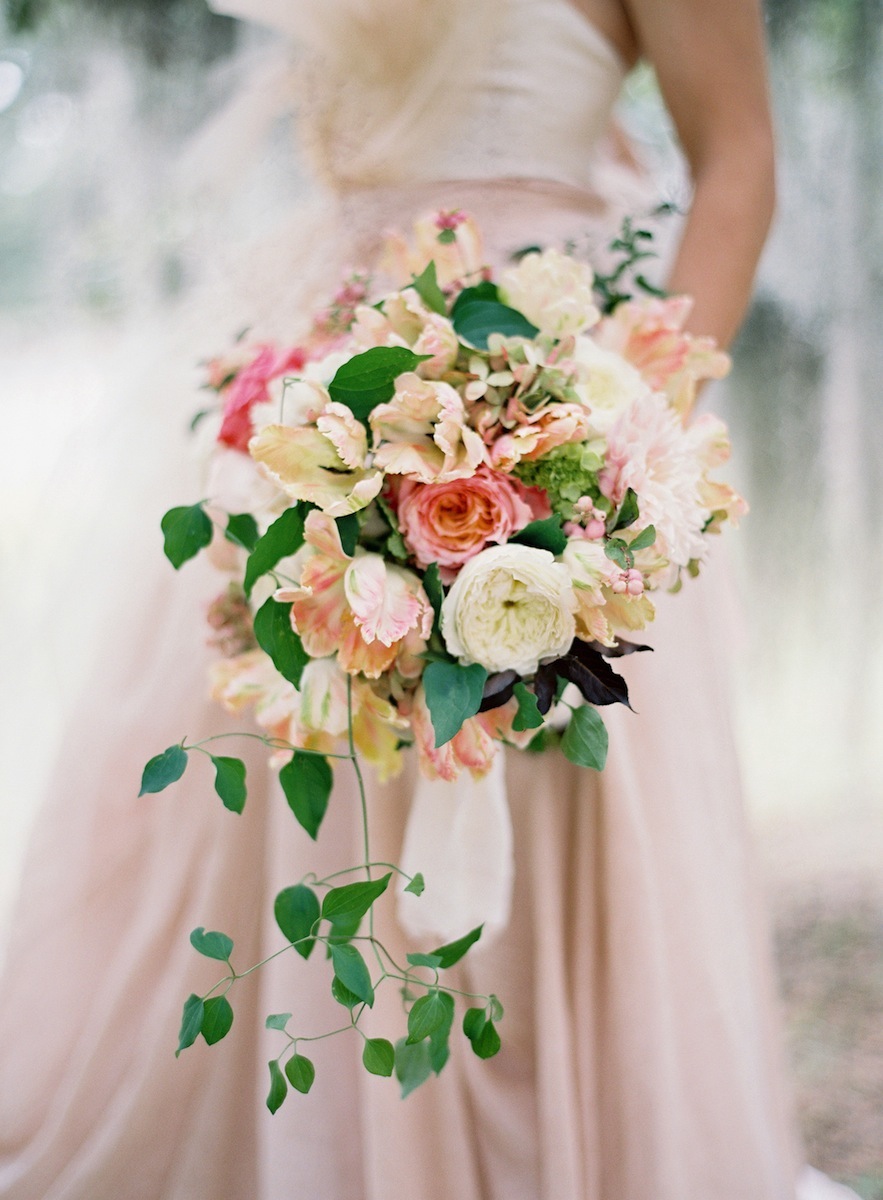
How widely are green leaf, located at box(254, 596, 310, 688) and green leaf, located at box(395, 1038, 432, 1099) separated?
0.82 ft

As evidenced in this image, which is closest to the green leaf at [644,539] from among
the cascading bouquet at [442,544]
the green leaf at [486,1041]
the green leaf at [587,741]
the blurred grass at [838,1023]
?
the cascading bouquet at [442,544]

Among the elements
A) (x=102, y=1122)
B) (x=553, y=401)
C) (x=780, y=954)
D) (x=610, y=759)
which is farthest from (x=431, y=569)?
(x=780, y=954)

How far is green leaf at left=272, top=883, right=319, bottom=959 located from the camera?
22.9 inches

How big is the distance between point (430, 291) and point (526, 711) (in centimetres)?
29

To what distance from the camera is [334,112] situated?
989 mm

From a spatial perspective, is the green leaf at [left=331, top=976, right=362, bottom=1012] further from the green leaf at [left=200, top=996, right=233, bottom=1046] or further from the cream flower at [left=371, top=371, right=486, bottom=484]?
the cream flower at [left=371, top=371, right=486, bottom=484]

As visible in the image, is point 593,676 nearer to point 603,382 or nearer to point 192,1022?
point 603,382

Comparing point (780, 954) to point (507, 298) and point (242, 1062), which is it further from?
point (507, 298)

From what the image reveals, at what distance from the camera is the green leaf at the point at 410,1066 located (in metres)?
0.57

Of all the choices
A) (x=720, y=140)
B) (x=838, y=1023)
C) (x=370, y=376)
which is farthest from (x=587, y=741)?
(x=838, y=1023)

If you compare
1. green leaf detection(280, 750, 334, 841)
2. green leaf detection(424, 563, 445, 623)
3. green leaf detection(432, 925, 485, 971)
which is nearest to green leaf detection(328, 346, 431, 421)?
green leaf detection(424, 563, 445, 623)

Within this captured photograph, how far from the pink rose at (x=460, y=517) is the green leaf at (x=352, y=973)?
234mm

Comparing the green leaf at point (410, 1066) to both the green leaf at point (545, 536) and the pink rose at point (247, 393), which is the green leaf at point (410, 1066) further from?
the pink rose at point (247, 393)

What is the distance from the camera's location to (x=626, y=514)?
21.1 inches
